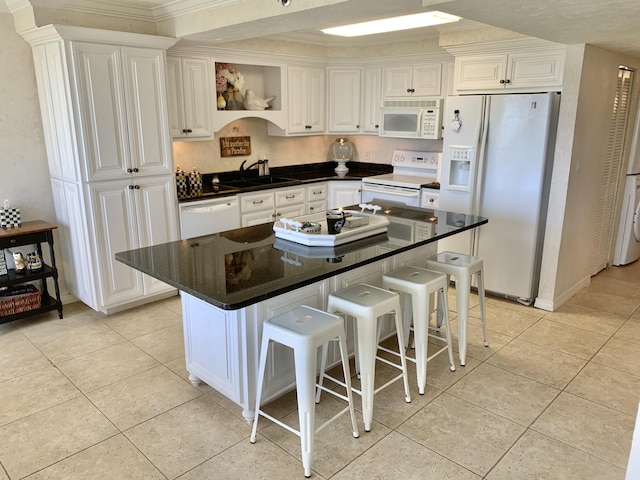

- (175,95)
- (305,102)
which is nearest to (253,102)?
(305,102)

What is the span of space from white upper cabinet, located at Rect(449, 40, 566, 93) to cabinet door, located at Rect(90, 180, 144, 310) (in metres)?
3.05

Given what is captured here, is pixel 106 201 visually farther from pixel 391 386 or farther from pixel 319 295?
pixel 391 386

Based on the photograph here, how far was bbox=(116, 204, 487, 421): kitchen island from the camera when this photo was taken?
2.19 m

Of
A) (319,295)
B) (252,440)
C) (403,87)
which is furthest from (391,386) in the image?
(403,87)

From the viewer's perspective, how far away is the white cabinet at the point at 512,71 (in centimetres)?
379

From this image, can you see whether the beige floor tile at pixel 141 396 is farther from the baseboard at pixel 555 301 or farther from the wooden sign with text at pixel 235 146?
the baseboard at pixel 555 301

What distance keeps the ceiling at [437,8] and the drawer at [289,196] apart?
159 cm

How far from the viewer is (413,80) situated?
16.7ft

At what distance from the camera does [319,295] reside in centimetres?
273

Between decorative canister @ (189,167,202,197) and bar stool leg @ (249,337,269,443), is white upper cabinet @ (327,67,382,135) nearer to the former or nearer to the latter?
decorative canister @ (189,167,202,197)

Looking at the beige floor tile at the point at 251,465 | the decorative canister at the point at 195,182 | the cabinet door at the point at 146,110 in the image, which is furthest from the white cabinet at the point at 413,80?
the beige floor tile at the point at 251,465

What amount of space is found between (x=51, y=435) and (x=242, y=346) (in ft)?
3.69

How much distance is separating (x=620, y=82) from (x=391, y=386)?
A: 355 cm

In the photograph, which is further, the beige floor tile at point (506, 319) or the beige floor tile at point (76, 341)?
the beige floor tile at point (506, 319)
